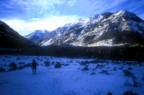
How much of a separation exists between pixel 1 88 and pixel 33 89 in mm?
2392

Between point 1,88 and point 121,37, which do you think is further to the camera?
point 121,37

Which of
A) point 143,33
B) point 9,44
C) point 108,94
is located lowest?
point 108,94

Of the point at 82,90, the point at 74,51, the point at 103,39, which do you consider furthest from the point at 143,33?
the point at 82,90

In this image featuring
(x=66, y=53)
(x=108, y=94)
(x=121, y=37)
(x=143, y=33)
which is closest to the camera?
(x=108, y=94)

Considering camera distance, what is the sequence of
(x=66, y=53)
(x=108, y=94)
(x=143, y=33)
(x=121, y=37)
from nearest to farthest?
1. (x=108, y=94)
2. (x=66, y=53)
3. (x=121, y=37)
4. (x=143, y=33)

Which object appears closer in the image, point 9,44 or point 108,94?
point 108,94

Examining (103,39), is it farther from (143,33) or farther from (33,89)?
(33,89)

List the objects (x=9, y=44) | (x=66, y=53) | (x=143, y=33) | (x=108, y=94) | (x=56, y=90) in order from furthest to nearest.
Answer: (x=143, y=33)
(x=9, y=44)
(x=66, y=53)
(x=56, y=90)
(x=108, y=94)

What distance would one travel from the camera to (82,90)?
13.5 metres

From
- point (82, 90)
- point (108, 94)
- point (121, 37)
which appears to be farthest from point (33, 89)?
point (121, 37)

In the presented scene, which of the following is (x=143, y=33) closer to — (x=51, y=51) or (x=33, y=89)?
(x=51, y=51)

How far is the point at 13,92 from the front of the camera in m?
12.5

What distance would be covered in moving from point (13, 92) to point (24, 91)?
754 millimetres

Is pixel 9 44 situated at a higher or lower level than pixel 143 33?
lower
